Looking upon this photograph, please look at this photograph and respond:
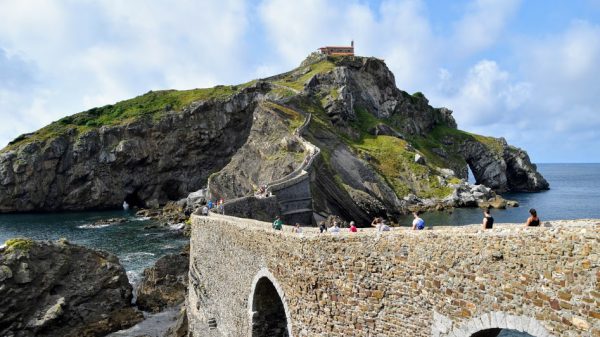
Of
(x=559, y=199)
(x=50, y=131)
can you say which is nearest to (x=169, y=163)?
(x=50, y=131)

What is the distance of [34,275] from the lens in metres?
33.2

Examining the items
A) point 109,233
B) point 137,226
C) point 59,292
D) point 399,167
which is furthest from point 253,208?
point 399,167

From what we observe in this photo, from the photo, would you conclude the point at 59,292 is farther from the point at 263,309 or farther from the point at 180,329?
the point at 263,309

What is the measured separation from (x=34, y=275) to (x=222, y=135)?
75722 mm

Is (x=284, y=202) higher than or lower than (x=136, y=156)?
lower

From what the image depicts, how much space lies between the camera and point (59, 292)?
111ft

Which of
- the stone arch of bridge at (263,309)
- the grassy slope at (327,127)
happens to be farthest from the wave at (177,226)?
the stone arch of bridge at (263,309)

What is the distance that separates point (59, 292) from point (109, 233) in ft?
122

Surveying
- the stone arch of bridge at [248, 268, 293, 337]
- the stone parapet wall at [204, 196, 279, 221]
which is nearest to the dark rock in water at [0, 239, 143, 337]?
the stone parapet wall at [204, 196, 279, 221]

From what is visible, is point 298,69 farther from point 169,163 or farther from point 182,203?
point 182,203

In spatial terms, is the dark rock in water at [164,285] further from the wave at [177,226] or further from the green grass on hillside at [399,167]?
the green grass on hillside at [399,167]

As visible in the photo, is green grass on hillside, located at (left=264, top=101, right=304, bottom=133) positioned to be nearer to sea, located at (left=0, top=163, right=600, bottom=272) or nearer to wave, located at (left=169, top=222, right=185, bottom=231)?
wave, located at (left=169, top=222, right=185, bottom=231)

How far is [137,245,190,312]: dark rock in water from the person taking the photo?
3612cm

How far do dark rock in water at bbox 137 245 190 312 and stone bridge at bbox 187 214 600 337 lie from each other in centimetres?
1838
